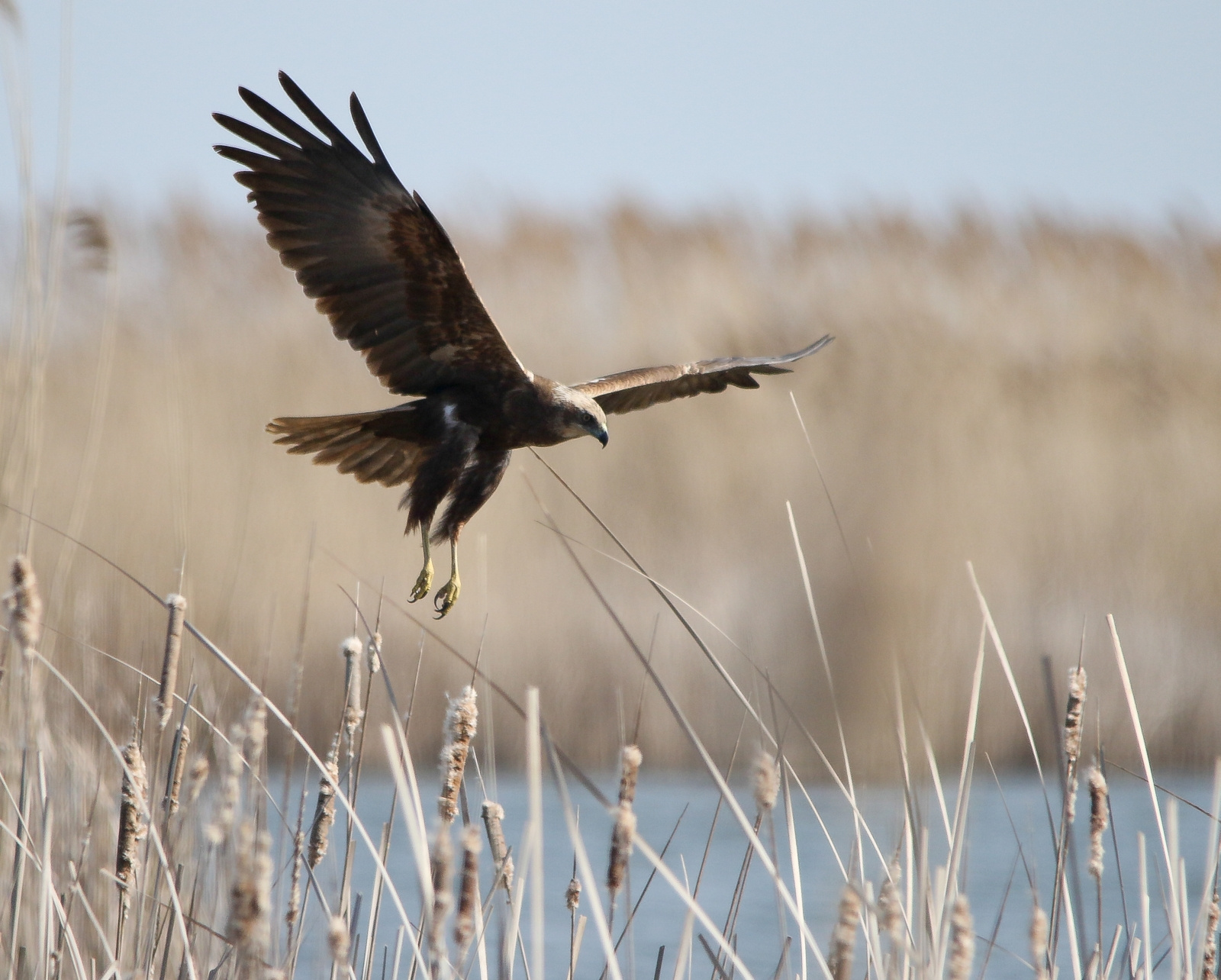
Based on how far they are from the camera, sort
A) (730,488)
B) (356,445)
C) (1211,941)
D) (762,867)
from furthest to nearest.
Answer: (730,488) → (762,867) → (356,445) → (1211,941)

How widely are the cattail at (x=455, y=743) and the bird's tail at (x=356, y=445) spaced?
1.78 metres

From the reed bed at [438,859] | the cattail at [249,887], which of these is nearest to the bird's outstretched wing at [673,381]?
the reed bed at [438,859]

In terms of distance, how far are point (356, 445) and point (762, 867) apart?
4.74 m

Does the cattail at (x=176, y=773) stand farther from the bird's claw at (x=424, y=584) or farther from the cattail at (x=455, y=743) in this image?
the bird's claw at (x=424, y=584)

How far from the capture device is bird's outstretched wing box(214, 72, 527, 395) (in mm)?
3438

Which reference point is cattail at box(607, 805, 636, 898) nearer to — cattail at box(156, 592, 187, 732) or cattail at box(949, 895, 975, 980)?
cattail at box(949, 895, 975, 980)

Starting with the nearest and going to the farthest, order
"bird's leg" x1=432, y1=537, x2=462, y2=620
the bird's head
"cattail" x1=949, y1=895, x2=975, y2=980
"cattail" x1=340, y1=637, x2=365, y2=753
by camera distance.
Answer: "cattail" x1=949, y1=895, x2=975, y2=980 → "cattail" x1=340, y1=637, x2=365, y2=753 → "bird's leg" x1=432, y1=537, x2=462, y2=620 → the bird's head

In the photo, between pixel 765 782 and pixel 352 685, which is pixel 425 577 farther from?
pixel 765 782

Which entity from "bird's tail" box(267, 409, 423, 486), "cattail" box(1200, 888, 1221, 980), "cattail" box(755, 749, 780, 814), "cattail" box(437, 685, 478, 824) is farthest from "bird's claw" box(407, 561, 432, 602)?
"cattail" box(1200, 888, 1221, 980)

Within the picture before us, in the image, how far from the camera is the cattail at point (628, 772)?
1.70 metres

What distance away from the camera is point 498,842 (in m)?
2.09

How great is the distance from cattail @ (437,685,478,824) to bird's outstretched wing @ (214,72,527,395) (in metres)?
1.69

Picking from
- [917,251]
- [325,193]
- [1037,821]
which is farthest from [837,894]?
[917,251]

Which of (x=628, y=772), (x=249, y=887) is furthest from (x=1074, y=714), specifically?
(x=249, y=887)
